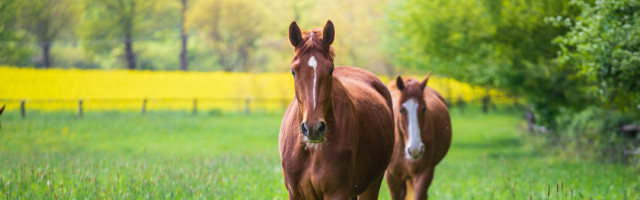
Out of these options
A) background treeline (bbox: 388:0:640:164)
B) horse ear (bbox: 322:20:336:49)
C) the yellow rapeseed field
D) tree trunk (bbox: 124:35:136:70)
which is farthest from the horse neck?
tree trunk (bbox: 124:35:136:70)

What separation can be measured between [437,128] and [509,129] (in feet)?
80.5

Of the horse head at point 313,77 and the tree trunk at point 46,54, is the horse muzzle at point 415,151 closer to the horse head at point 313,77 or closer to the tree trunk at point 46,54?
the horse head at point 313,77

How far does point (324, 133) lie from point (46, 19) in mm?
29479

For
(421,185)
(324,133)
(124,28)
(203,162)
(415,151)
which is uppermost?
(324,133)

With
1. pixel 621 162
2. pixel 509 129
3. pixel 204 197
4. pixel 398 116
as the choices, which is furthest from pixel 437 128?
pixel 509 129

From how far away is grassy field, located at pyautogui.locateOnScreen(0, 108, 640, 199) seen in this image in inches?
287

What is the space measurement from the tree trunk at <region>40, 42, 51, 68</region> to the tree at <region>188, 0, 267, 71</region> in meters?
12.2

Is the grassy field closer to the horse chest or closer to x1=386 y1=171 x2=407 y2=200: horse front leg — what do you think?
x1=386 y1=171 x2=407 y2=200: horse front leg

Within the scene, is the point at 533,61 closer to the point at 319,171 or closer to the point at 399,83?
the point at 399,83

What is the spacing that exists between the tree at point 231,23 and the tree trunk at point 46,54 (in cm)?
1215

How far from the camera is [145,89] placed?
38625 millimetres

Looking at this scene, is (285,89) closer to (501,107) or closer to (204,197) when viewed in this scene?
(501,107)

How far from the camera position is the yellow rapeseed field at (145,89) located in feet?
100

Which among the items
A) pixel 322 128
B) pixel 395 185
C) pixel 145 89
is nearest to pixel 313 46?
pixel 322 128
